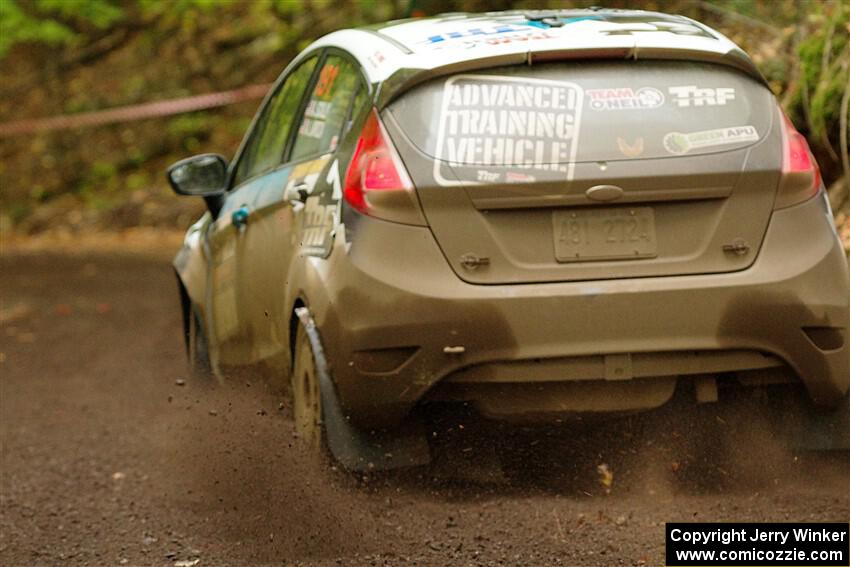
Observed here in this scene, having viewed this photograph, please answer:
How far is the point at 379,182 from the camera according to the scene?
203 inches

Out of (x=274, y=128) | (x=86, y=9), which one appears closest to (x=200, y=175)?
(x=274, y=128)

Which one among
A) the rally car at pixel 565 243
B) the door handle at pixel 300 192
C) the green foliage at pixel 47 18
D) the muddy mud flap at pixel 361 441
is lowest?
the green foliage at pixel 47 18

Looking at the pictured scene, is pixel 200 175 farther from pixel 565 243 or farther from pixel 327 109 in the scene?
pixel 565 243

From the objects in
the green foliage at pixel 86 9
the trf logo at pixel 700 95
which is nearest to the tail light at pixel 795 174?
the trf logo at pixel 700 95

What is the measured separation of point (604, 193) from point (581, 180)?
0.08 metres

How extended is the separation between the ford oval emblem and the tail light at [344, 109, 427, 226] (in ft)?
1.77

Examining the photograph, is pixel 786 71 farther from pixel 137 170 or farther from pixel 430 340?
pixel 137 170

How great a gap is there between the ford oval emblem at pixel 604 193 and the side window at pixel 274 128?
75.5 inches

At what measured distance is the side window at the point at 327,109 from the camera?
19.2ft

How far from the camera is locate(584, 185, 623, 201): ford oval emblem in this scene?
16.6 ft

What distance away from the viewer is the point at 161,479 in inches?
273

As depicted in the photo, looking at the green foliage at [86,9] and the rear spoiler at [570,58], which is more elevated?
the rear spoiler at [570,58]

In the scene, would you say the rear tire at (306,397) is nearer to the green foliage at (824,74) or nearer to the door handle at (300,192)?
the door handle at (300,192)

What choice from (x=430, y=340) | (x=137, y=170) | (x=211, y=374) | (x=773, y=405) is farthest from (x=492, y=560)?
(x=137, y=170)
